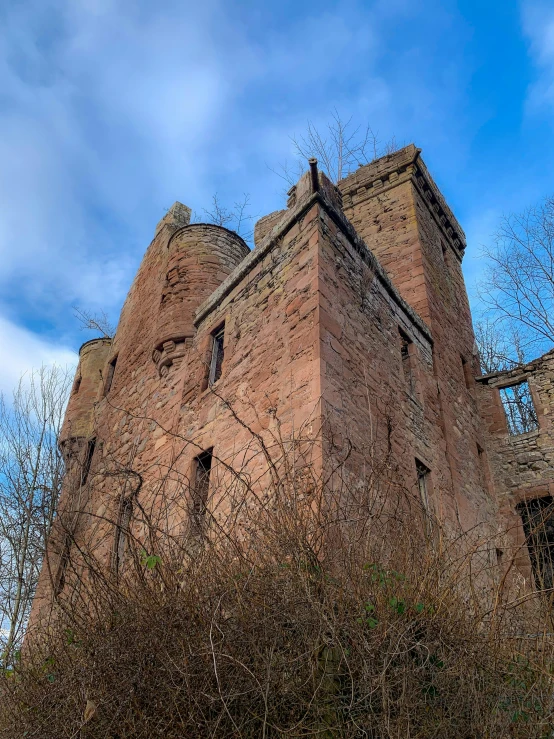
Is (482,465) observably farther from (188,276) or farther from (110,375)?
(110,375)

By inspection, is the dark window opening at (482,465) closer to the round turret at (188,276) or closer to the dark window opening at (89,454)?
the round turret at (188,276)

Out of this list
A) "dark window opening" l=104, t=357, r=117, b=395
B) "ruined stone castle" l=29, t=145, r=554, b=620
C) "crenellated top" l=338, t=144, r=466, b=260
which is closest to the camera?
"ruined stone castle" l=29, t=145, r=554, b=620

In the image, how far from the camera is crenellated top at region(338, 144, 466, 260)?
12.8 metres

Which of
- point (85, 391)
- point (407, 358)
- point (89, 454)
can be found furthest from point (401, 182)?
point (89, 454)

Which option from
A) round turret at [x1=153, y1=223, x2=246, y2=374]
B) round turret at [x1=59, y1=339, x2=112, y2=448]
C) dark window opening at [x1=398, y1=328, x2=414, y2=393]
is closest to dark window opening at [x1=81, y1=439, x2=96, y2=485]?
round turret at [x1=59, y1=339, x2=112, y2=448]

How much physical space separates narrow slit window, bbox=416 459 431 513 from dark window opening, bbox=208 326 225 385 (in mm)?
2993

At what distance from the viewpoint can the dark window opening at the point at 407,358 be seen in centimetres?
828

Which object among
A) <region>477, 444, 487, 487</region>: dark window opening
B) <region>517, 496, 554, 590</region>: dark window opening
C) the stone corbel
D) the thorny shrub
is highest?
the stone corbel

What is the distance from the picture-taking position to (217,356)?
27.2 ft

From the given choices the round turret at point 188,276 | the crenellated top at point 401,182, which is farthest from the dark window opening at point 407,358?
the crenellated top at point 401,182

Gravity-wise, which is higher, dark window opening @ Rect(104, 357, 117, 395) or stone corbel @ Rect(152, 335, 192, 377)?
dark window opening @ Rect(104, 357, 117, 395)

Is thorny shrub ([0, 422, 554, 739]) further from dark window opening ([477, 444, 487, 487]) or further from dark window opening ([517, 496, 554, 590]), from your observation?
dark window opening ([477, 444, 487, 487])

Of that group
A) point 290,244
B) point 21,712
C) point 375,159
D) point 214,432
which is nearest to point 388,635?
point 21,712

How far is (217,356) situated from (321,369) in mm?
2995
